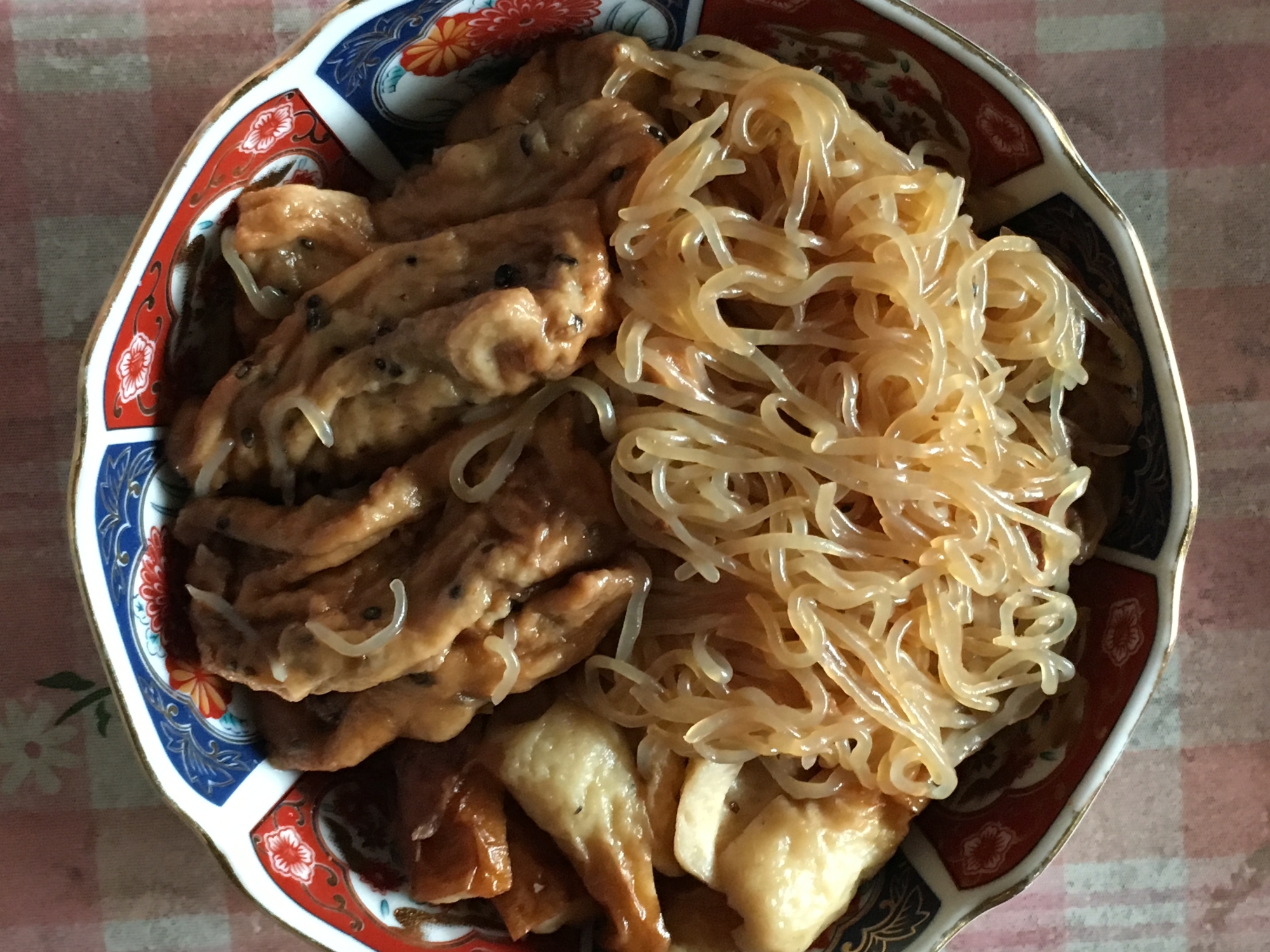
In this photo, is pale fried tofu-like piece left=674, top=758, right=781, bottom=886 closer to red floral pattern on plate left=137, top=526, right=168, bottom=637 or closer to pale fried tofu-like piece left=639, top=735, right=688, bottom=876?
pale fried tofu-like piece left=639, top=735, right=688, bottom=876

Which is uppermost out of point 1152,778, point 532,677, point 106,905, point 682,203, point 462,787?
point 682,203

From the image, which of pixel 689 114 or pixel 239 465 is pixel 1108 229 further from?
pixel 239 465

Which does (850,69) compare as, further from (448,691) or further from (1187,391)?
(448,691)

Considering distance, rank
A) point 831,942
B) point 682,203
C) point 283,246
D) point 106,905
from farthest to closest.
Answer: point 106,905
point 831,942
point 283,246
point 682,203

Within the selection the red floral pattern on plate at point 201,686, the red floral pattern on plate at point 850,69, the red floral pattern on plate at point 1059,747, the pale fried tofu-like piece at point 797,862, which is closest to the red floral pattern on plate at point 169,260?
the red floral pattern on plate at point 201,686

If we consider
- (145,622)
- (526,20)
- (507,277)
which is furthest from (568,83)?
(145,622)

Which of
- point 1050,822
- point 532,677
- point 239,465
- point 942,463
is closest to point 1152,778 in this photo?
point 1050,822
